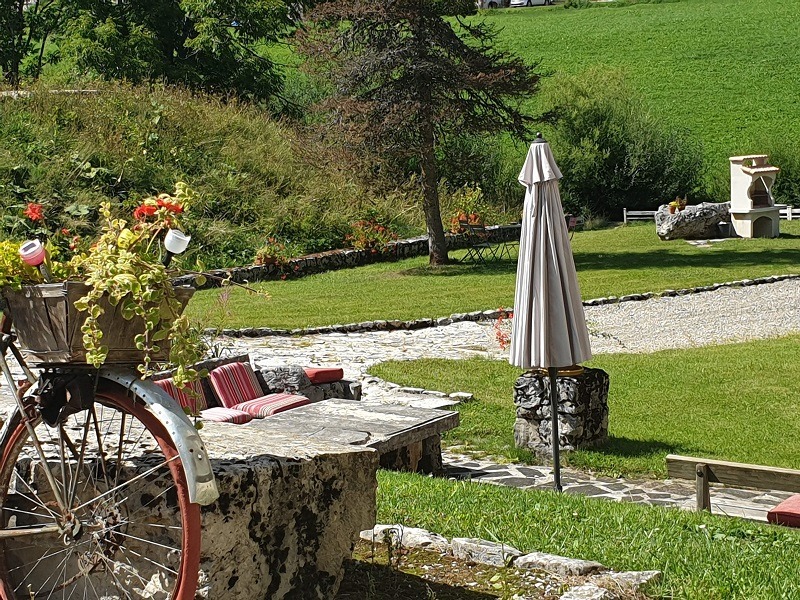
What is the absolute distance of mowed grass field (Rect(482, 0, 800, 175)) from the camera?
4359 centimetres

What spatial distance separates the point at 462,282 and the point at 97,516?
17948 mm

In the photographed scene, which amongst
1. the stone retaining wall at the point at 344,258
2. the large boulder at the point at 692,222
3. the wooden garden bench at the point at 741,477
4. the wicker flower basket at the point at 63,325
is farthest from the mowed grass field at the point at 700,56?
the wicker flower basket at the point at 63,325

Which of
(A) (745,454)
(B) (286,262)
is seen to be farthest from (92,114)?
(A) (745,454)

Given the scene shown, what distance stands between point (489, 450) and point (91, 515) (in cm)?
638

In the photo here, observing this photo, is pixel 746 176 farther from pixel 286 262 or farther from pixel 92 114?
pixel 92 114

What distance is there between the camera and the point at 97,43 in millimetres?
32312

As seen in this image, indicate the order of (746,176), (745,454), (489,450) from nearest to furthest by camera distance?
(745,454) → (489,450) → (746,176)


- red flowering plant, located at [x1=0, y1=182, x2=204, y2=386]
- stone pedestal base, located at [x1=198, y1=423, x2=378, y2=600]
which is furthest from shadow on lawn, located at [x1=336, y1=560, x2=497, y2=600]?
red flowering plant, located at [x1=0, y1=182, x2=204, y2=386]

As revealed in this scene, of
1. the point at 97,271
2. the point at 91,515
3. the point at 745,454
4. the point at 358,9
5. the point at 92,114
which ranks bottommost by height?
the point at 745,454

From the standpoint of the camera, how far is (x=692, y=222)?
29.0 metres

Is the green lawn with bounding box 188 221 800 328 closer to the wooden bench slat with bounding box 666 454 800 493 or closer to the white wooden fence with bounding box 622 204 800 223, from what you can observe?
the white wooden fence with bounding box 622 204 800 223

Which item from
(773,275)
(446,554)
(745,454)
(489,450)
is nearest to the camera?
(446,554)

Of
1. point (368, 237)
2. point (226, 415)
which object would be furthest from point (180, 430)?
point (368, 237)

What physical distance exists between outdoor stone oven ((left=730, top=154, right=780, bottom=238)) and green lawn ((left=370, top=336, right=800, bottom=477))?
47.6ft
